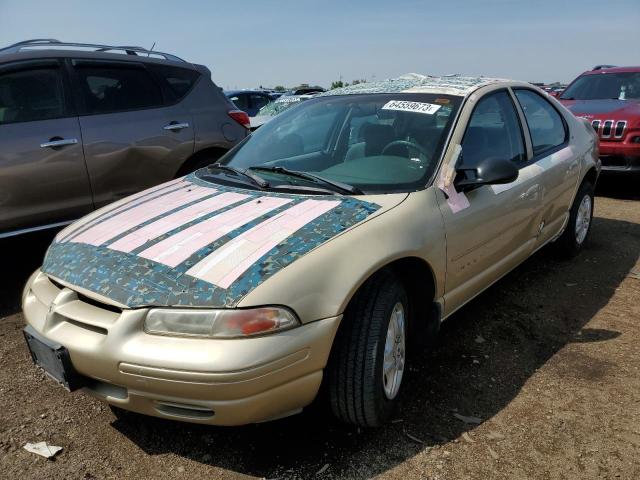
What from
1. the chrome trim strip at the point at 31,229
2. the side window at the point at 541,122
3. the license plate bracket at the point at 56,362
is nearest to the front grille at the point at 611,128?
the side window at the point at 541,122

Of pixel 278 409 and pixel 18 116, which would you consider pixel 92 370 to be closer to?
pixel 278 409

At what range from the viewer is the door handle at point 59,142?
4078 mm

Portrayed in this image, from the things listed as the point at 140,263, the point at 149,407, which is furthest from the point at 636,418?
the point at 140,263

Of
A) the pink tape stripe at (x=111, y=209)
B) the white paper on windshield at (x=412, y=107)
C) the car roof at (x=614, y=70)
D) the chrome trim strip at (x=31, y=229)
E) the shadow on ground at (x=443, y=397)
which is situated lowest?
the shadow on ground at (x=443, y=397)

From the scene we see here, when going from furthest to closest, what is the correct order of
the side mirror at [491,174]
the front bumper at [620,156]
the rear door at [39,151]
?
the front bumper at [620,156], the rear door at [39,151], the side mirror at [491,174]

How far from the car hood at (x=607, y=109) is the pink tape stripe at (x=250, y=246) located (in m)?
5.93

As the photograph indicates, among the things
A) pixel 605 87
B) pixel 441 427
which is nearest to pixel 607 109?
pixel 605 87

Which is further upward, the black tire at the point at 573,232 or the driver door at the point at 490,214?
the driver door at the point at 490,214

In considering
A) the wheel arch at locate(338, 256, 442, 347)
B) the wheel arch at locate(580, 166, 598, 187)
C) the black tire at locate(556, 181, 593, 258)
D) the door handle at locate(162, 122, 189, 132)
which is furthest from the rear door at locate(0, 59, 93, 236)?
the wheel arch at locate(580, 166, 598, 187)

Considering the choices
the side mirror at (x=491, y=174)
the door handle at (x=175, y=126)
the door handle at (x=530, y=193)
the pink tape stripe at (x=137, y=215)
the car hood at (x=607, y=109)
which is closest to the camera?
the pink tape stripe at (x=137, y=215)

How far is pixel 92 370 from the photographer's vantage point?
2010mm

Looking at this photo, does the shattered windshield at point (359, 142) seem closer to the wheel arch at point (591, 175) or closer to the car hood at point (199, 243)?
the car hood at point (199, 243)

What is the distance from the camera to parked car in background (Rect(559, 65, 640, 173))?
6684 mm

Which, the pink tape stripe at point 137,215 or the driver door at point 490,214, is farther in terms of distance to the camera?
the driver door at point 490,214
